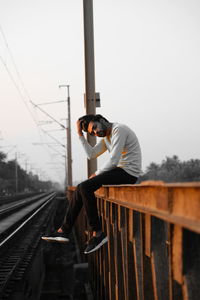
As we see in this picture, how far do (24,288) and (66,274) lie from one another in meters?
0.90

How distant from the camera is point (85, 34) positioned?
9078 millimetres

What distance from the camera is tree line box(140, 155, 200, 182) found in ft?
396

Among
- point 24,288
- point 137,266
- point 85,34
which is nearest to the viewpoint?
point 137,266

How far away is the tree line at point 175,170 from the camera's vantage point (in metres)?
121

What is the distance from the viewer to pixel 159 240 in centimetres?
245

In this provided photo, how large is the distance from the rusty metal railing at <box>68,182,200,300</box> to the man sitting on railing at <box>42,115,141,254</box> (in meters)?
0.58

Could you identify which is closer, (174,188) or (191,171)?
(174,188)

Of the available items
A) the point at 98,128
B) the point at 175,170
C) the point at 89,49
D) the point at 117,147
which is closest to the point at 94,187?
the point at 117,147

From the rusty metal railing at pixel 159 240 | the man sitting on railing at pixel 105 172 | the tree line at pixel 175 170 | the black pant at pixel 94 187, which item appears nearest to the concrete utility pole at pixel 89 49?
the man sitting on railing at pixel 105 172

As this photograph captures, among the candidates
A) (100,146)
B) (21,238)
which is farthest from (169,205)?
(21,238)

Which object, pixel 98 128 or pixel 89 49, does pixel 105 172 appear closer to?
pixel 98 128

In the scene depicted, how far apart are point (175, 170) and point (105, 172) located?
131 metres

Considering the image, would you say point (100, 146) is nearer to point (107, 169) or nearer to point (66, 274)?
point (107, 169)

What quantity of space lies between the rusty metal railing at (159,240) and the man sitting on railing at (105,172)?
583mm
